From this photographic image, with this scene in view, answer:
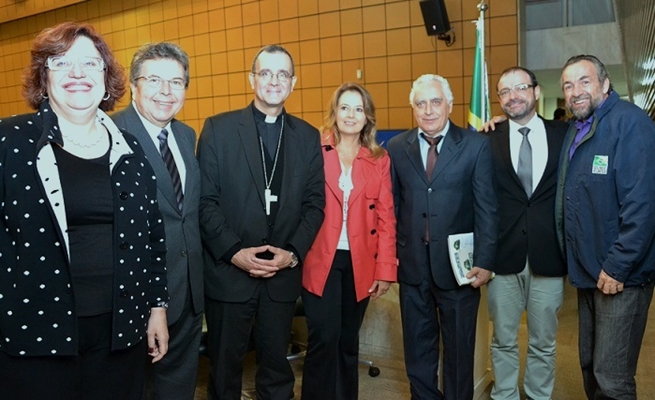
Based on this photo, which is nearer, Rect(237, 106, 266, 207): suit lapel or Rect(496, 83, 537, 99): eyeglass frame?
Rect(237, 106, 266, 207): suit lapel

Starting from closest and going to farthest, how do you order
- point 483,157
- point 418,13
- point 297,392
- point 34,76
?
point 34,76
point 483,157
point 297,392
point 418,13

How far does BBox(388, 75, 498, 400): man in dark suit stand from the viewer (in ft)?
8.90

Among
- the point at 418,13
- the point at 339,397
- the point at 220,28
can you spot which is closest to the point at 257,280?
the point at 339,397

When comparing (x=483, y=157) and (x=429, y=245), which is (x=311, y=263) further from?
(x=483, y=157)

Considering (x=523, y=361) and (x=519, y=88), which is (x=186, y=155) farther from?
(x=523, y=361)

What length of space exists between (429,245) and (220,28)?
8381mm

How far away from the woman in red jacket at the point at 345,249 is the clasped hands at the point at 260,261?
0.92 feet

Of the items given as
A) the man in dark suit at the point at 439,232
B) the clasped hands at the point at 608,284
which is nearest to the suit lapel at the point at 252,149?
the man in dark suit at the point at 439,232

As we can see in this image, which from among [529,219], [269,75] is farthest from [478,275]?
Result: [269,75]

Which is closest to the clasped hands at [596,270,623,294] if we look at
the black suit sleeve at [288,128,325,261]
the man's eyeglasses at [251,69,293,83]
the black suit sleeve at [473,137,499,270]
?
the black suit sleeve at [473,137,499,270]

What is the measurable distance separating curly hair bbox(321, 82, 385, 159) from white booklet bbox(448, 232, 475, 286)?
58 cm

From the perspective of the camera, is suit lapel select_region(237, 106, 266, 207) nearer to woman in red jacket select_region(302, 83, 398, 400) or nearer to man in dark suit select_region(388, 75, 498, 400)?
woman in red jacket select_region(302, 83, 398, 400)

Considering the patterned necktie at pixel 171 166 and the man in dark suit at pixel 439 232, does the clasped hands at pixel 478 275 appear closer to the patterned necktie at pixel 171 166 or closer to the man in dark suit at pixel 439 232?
the man in dark suit at pixel 439 232

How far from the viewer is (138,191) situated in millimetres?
1751
